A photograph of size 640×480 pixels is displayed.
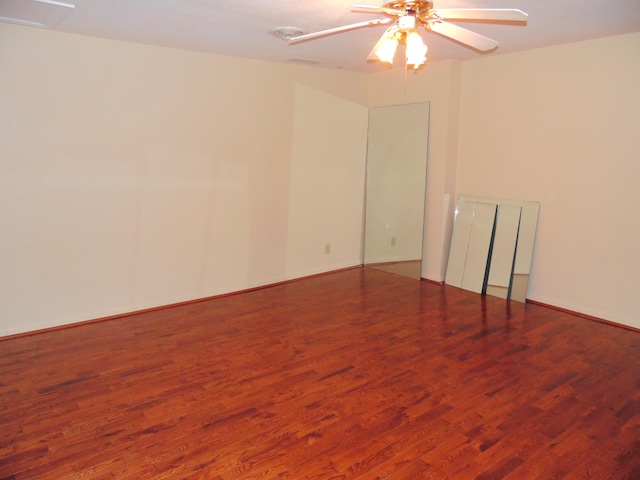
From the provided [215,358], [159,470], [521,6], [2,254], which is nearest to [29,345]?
[2,254]

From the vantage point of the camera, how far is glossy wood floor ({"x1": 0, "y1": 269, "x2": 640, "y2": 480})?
2.21 m

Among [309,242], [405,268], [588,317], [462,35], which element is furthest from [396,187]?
[462,35]

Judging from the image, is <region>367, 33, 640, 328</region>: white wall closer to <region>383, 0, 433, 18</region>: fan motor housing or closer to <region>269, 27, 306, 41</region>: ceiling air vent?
<region>269, 27, 306, 41</region>: ceiling air vent

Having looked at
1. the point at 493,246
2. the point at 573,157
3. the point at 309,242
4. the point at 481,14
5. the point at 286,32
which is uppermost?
the point at 286,32

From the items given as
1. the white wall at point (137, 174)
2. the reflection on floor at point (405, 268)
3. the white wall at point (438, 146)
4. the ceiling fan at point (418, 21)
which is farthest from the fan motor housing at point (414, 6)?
the reflection on floor at point (405, 268)

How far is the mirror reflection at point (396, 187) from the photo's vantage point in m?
5.36

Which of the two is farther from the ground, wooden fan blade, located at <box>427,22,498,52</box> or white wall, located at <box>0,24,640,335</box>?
wooden fan blade, located at <box>427,22,498,52</box>

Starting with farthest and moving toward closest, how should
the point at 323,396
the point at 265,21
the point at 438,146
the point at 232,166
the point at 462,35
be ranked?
the point at 438,146
the point at 232,166
the point at 265,21
the point at 323,396
the point at 462,35

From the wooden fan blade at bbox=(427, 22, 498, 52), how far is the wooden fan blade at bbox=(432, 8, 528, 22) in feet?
0.42

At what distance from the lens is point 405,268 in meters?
5.54

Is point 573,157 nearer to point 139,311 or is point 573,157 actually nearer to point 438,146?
point 438,146

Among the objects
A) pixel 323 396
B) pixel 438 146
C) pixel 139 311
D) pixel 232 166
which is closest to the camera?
pixel 323 396

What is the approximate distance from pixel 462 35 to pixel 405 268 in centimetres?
330

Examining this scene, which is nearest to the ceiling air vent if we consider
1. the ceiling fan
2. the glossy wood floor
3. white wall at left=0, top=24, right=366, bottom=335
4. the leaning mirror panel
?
the ceiling fan
